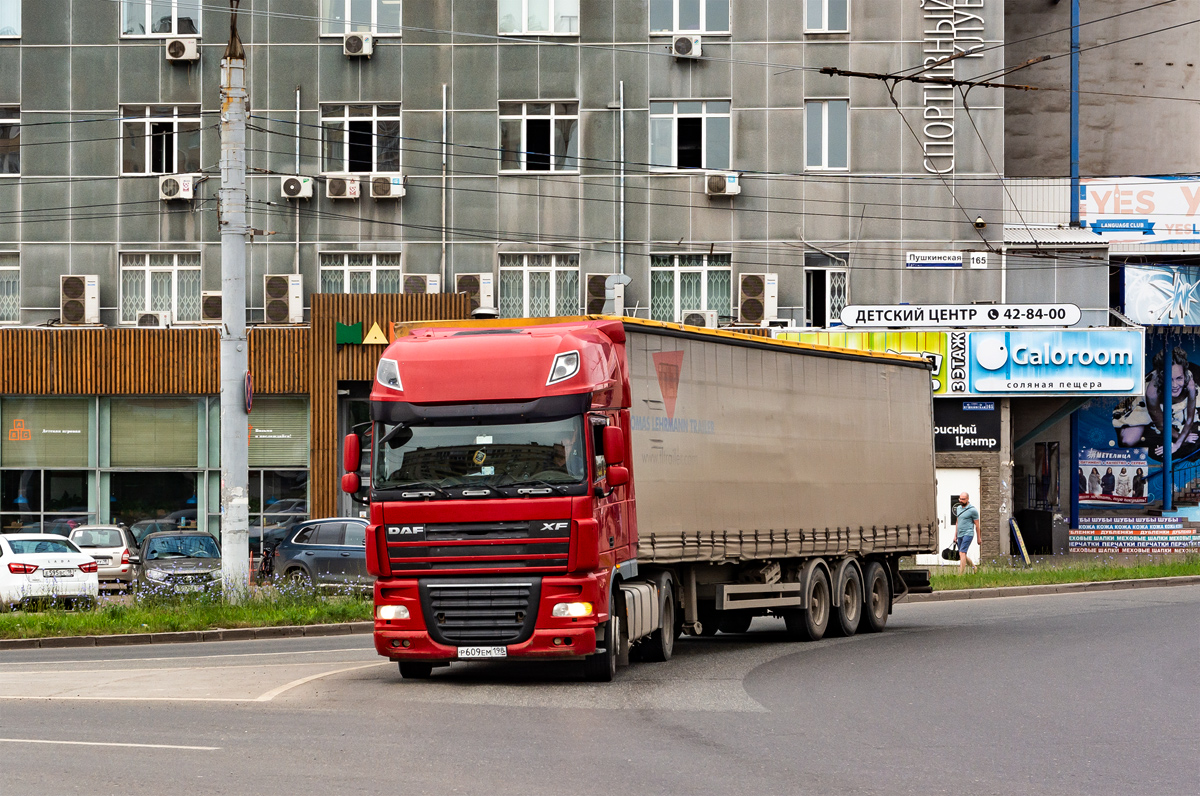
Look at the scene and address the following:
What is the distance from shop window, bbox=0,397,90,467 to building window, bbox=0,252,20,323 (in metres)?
2.05

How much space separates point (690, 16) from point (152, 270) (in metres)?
14.2

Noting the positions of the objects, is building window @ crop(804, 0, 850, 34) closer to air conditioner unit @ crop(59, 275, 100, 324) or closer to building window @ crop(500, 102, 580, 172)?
building window @ crop(500, 102, 580, 172)

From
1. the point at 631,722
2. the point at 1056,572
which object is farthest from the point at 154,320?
the point at 631,722

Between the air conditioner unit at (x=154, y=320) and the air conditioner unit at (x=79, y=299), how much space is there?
1.21m

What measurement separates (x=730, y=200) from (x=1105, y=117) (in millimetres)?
12476

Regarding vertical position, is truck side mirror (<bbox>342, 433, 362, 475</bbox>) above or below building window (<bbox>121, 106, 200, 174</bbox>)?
below

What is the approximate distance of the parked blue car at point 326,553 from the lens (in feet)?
90.7

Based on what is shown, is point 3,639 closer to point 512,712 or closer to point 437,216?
point 512,712

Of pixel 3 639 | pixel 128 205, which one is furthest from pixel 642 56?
pixel 3 639

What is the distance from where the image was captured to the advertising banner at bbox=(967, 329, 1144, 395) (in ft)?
118

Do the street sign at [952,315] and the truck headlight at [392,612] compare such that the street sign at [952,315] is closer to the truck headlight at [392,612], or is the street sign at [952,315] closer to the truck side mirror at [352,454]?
the truck side mirror at [352,454]

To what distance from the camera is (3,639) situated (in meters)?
20.1

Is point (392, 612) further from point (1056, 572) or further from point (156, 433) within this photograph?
point (156, 433)

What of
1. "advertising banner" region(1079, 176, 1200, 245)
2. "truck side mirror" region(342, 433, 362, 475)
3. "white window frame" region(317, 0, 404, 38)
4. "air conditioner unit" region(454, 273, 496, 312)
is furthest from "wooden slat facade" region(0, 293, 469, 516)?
"truck side mirror" region(342, 433, 362, 475)
